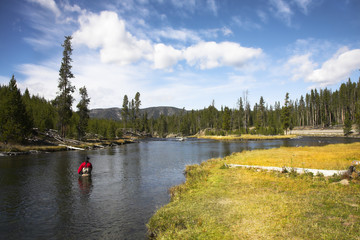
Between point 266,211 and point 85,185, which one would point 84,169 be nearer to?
point 85,185

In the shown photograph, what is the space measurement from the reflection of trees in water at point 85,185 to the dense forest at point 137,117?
31.3m

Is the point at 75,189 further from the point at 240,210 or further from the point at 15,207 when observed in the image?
the point at 240,210

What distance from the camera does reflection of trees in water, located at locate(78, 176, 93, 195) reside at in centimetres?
1881

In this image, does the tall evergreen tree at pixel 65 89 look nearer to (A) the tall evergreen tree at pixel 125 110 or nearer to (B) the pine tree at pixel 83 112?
(B) the pine tree at pixel 83 112

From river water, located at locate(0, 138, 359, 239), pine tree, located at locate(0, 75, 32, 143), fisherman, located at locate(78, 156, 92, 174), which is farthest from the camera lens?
pine tree, located at locate(0, 75, 32, 143)

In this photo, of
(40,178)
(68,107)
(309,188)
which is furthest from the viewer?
(68,107)

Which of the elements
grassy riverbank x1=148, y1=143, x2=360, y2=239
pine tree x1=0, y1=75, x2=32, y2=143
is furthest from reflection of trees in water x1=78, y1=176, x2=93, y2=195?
pine tree x1=0, y1=75, x2=32, y2=143

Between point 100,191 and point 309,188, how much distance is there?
1659cm

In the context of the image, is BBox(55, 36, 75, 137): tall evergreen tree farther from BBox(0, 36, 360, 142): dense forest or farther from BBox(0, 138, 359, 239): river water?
BBox(0, 138, 359, 239): river water

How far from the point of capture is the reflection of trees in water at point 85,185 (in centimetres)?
1881

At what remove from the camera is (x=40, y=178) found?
2298cm

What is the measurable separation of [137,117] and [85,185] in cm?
12087

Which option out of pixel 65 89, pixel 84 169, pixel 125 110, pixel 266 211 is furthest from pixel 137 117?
pixel 266 211

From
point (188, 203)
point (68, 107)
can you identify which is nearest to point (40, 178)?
point (188, 203)
